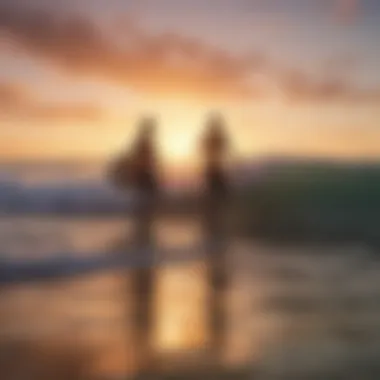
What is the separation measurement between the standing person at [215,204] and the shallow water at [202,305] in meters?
0.07

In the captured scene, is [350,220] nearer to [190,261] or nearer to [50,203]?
[190,261]

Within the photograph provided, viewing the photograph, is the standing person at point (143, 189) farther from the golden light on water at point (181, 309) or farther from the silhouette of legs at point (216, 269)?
the silhouette of legs at point (216, 269)

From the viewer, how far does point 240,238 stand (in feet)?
17.8

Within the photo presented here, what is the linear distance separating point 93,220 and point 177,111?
1177 millimetres

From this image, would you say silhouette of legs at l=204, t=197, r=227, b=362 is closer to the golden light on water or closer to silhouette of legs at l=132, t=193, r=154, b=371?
the golden light on water

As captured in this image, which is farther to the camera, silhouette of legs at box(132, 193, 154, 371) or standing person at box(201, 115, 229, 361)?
standing person at box(201, 115, 229, 361)

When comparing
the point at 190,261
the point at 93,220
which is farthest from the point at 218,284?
the point at 93,220

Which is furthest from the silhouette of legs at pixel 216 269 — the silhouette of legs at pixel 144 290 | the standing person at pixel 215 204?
the silhouette of legs at pixel 144 290

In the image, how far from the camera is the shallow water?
330 centimetres

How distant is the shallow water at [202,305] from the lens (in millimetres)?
3303

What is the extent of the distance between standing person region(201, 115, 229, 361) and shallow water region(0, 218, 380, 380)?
0.07 metres

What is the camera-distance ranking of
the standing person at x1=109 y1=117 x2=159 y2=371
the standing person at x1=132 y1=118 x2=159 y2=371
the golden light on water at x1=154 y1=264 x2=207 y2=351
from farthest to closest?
the standing person at x1=109 y1=117 x2=159 y2=371, the standing person at x1=132 y1=118 x2=159 y2=371, the golden light on water at x1=154 y1=264 x2=207 y2=351

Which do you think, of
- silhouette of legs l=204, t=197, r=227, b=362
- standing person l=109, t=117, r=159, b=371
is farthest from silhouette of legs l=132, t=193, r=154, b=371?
silhouette of legs l=204, t=197, r=227, b=362

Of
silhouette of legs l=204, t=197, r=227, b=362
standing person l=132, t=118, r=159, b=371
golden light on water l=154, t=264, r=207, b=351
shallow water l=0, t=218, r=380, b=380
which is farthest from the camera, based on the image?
standing person l=132, t=118, r=159, b=371
